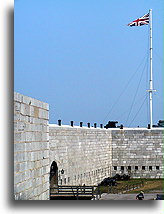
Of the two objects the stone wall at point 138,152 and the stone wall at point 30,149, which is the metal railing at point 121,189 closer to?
the stone wall at point 138,152

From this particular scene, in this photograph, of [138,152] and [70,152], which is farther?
[138,152]

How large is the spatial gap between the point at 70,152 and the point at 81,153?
242 centimetres

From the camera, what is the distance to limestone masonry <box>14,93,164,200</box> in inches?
311

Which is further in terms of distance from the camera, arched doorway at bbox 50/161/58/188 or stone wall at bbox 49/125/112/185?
stone wall at bbox 49/125/112/185

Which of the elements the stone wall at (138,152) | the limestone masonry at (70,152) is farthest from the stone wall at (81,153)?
the stone wall at (138,152)

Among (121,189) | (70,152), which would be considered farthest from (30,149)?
(121,189)

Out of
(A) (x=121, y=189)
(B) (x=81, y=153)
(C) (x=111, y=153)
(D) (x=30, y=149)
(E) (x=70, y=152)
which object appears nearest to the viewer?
(D) (x=30, y=149)

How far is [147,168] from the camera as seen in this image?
123 feet

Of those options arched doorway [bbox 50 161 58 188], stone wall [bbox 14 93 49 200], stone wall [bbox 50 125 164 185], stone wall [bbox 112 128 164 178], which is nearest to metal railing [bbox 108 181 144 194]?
stone wall [bbox 50 125 164 185]

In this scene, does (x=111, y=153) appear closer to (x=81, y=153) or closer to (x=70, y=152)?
(x=81, y=153)

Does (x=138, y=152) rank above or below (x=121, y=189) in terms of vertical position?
above

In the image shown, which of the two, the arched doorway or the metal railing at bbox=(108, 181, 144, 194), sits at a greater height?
the arched doorway

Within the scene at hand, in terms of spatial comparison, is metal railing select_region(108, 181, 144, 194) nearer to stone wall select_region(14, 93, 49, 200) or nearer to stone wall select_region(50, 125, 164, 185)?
stone wall select_region(50, 125, 164, 185)

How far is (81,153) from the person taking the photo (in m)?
29.1
